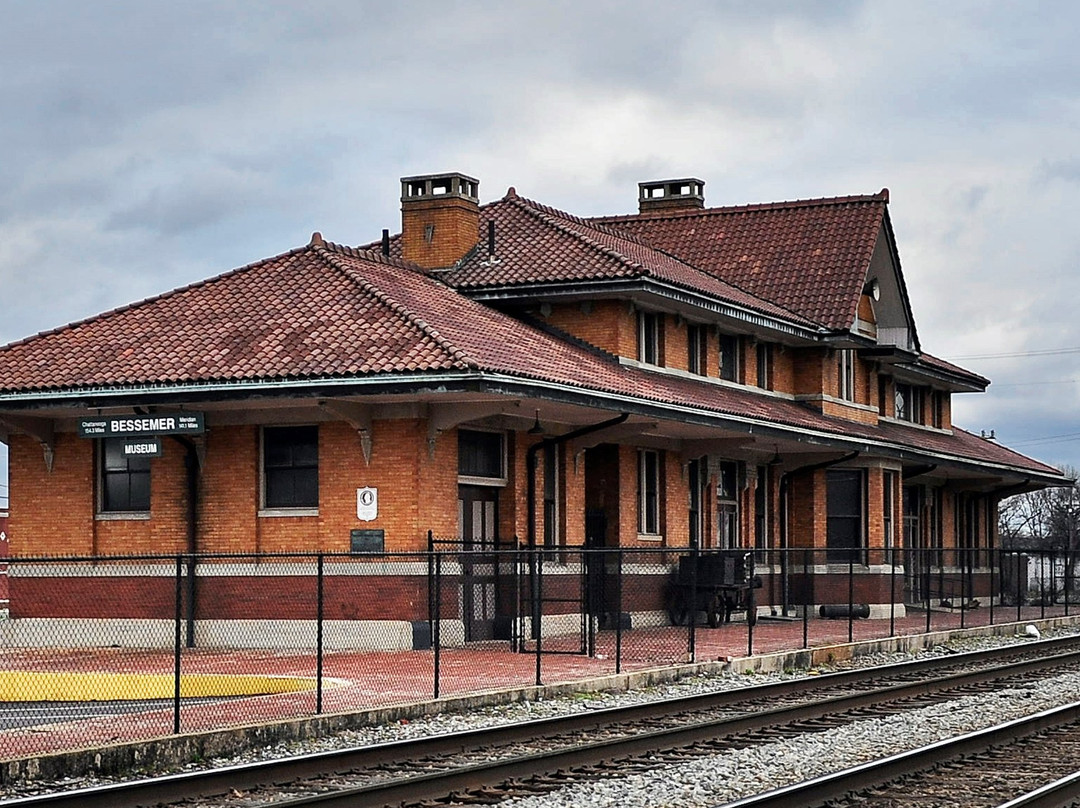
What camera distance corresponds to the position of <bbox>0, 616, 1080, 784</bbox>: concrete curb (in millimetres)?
13875

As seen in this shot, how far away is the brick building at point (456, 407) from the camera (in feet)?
82.8

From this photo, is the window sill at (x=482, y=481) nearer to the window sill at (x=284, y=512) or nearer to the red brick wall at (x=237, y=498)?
the red brick wall at (x=237, y=498)

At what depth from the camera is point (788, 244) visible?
133 feet

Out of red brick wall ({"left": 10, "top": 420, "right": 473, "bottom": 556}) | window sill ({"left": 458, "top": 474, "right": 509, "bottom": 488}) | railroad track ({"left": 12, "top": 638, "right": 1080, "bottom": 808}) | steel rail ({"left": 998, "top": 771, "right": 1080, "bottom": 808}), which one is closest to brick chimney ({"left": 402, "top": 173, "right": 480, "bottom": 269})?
window sill ({"left": 458, "top": 474, "right": 509, "bottom": 488})

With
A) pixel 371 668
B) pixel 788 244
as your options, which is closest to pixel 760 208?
pixel 788 244

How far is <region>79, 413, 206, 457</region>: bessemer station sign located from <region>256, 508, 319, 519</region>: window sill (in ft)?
5.09

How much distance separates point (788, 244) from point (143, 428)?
62.5 ft

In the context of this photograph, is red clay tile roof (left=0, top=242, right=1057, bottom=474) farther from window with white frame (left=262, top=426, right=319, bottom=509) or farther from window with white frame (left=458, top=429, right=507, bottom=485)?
window with white frame (left=458, top=429, right=507, bottom=485)

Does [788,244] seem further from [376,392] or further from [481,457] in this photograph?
[376,392]

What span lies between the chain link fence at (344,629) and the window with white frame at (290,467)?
2.88ft

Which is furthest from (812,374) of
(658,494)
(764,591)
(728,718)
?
(728,718)

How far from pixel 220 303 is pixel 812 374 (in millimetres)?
13797

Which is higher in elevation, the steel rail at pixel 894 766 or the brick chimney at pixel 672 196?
the brick chimney at pixel 672 196

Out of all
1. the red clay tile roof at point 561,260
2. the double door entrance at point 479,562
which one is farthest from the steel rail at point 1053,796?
the red clay tile roof at point 561,260
